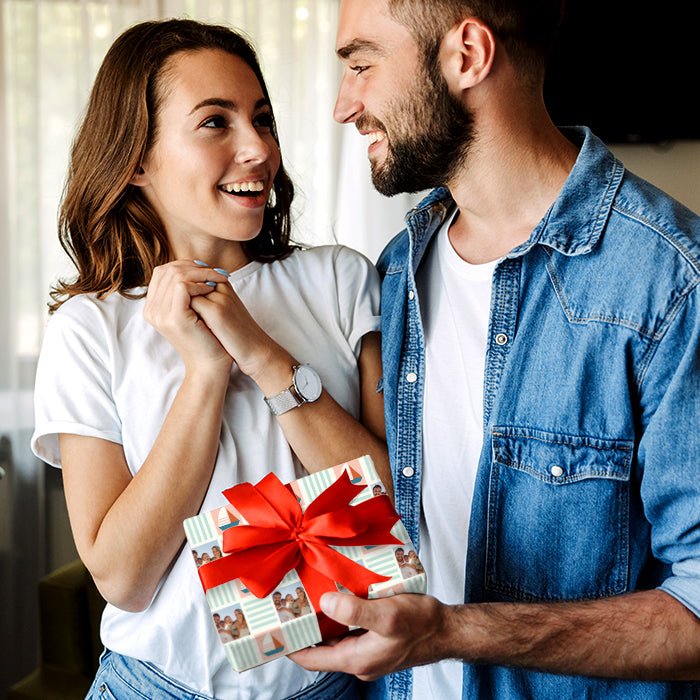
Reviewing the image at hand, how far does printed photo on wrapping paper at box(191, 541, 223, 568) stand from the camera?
112 centimetres

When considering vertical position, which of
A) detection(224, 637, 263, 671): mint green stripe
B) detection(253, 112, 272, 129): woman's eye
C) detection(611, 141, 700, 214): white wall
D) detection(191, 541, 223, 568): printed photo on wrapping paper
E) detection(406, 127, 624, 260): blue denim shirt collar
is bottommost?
detection(224, 637, 263, 671): mint green stripe

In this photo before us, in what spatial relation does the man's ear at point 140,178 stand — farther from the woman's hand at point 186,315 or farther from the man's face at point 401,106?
the man's face at point 401,106

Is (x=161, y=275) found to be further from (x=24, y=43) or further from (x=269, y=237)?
(x=24, y=43)

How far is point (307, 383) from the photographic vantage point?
133 centimetres

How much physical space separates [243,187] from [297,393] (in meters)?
0.35

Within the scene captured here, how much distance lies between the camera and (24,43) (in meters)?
3.07

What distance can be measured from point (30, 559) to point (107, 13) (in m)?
1.91

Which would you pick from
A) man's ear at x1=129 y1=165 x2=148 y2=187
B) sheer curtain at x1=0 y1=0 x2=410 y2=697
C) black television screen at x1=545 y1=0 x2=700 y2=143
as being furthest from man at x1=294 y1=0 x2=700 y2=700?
black television screen at x1=545 y1=0 x2=700 y2=143

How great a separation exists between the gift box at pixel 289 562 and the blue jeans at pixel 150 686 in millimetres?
260

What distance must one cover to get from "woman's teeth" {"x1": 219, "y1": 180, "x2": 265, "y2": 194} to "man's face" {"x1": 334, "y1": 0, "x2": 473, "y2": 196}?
189 millimetres

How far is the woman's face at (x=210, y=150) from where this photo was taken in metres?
1.42

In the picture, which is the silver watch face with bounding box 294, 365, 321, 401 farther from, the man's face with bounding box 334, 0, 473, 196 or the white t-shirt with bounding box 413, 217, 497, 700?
the man's face with bounding box 334, 0, 473, 196

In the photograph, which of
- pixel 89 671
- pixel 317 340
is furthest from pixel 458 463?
pixel 89 671

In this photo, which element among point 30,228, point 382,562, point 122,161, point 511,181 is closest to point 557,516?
point 382,562
